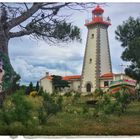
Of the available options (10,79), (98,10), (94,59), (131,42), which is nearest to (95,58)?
(94,59)

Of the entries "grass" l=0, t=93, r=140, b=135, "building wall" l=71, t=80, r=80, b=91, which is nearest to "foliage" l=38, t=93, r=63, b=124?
"grass" l=0, t=93, r=140, b=135

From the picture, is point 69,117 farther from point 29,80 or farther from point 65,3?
point 65,3

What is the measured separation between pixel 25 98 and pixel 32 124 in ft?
1.41

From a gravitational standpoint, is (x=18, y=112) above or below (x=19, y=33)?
below

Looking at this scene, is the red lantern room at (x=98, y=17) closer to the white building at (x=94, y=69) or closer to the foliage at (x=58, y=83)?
the white building at (x=94, y=69)

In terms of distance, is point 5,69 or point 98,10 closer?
point 98,10

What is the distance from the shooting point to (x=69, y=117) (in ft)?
25.8

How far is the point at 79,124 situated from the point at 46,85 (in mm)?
939

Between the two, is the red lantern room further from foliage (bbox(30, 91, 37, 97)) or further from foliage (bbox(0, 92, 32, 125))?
foliage (bbox(0, 92, 32, 125))

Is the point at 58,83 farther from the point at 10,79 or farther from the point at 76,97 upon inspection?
the point at 10,79

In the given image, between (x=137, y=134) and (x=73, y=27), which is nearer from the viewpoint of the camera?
(x=137, y=134)

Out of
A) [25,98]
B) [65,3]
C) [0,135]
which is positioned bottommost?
[0,135]

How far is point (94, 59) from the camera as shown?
8.14 m

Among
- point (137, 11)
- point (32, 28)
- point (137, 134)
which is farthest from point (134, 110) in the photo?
point (32, 28)
